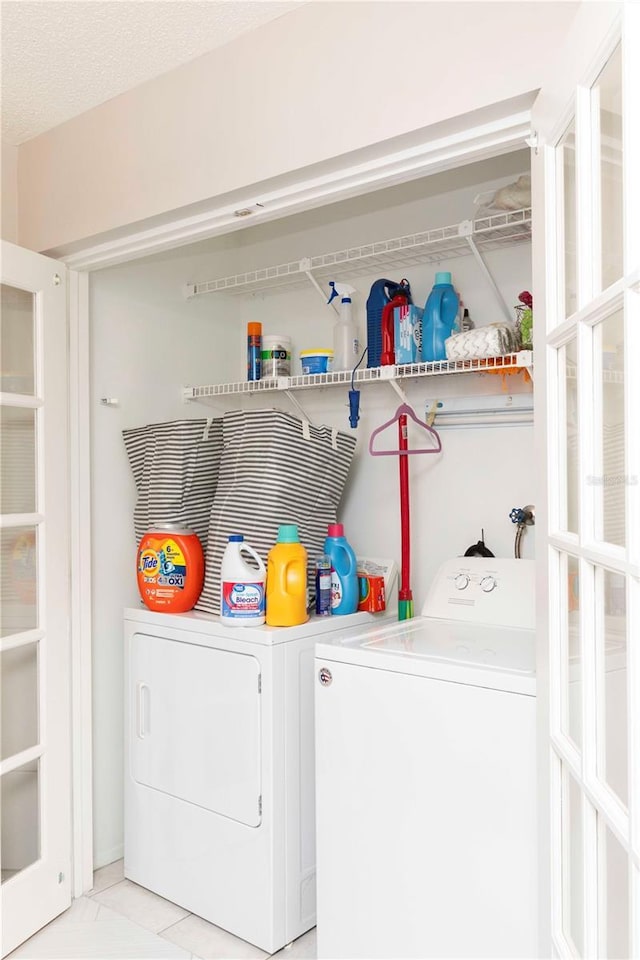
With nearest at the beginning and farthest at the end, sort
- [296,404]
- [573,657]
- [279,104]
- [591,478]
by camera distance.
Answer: [591,478]
[573,657]
[279,104]
[296,404]

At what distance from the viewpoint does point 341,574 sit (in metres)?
2.43

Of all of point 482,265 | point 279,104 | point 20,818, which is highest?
point 279,104

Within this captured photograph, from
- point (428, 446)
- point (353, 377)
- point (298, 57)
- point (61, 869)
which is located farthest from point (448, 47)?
point (61, 869)

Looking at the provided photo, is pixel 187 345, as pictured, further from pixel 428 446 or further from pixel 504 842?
pixel 504 842

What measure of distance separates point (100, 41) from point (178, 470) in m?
1.27

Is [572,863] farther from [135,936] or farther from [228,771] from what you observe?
[135,936]

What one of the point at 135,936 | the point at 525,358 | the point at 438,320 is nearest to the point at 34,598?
the point at 135,936

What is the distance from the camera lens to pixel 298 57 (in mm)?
1836

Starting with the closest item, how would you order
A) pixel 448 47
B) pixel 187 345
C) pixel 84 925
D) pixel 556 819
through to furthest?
pixel 556 819 → pixel 448 47 → pixel 84 925 → pixel 187 345

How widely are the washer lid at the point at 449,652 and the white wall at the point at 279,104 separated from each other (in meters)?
1.21

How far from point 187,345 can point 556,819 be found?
2.24 metres

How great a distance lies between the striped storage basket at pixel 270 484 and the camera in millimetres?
2395

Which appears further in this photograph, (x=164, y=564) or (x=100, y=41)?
(x=164, y=564)

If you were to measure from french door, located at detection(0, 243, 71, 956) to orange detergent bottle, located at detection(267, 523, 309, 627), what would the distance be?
0.71 metres
